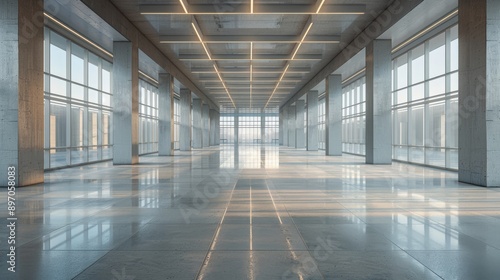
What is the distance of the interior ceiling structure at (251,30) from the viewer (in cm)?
1861

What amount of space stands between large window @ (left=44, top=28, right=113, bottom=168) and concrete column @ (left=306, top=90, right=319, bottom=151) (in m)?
22.8

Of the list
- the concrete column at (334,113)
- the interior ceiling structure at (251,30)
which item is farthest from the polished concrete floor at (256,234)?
the concrete column at (334,113)

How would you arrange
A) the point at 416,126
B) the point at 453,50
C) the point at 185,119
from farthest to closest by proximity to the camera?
the point at 185,119, the point at 416,126, the point at 453,50

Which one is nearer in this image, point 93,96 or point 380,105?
point 380,105

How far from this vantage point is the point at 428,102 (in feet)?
78.4

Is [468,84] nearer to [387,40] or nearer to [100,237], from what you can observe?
[387,40]

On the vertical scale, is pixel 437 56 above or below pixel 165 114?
above

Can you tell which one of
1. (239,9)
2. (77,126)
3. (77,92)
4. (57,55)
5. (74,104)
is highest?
(239,9)

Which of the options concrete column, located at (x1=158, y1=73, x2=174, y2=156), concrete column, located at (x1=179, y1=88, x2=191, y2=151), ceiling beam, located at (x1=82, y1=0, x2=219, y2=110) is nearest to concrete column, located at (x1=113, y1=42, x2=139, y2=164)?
ceiling beam, located at (x1=82, y1=0, x2=219, y2=110)

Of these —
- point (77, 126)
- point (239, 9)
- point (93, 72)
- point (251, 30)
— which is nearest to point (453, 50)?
point (251, 30)

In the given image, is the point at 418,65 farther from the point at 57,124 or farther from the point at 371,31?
the point at 57,124

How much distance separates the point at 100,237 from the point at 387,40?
20.9 m

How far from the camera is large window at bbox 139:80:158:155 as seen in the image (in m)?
39.8

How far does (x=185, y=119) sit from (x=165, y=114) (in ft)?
37.5
